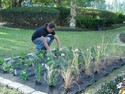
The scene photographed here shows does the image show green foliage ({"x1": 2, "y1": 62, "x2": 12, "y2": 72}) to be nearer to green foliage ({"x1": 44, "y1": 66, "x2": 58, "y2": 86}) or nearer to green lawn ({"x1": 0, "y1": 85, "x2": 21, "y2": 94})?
green lawn ({"x1": 0, "y1": 85, "x2": 21, "y2": 94})

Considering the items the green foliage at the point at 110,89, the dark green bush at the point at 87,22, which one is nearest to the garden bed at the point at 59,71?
the green foliage at the point at 110,89

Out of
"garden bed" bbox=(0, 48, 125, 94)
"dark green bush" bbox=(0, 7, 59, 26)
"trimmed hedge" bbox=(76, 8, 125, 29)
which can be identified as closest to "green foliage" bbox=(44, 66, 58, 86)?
"garden bed" bbox=(0, 48, 125, 94)

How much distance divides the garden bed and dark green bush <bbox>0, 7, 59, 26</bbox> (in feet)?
29.6

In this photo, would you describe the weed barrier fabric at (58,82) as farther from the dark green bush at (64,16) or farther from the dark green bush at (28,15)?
the dark green bush at (64,16)

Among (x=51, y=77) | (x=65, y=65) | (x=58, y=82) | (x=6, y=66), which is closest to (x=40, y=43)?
(x=6, y=66)

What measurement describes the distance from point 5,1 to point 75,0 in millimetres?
5369

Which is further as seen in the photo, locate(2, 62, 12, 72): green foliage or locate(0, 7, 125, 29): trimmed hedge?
locate(0, 7, 125, 29): trimmed hedge

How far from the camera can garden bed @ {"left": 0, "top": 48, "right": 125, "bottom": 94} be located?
434 cm

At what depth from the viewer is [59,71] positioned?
4758mm

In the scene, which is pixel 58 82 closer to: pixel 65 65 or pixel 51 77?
pixel 51 77

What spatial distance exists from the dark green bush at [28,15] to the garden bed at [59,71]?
29.6 feet

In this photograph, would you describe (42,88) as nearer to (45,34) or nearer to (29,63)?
(29,63)

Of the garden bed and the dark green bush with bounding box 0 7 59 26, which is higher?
the dark green bush with bounding box 0 7 59 26

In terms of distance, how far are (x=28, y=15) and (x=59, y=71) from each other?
414 inches
